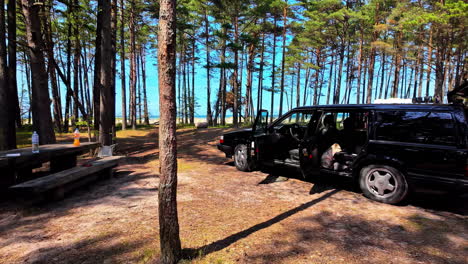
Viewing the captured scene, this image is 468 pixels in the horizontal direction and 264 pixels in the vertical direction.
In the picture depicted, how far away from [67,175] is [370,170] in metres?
5.94

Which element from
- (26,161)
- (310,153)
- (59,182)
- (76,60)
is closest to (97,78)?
(26,161)

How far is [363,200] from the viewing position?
4676 millimetres

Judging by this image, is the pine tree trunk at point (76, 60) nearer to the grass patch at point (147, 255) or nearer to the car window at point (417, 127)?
the grass patch at point (147, 255)

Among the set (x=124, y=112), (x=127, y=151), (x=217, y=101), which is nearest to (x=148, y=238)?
(x=127, y=151)

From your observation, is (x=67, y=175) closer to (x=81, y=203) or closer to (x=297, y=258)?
(x=81, y=203)

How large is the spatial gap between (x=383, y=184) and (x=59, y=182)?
604 centimetres

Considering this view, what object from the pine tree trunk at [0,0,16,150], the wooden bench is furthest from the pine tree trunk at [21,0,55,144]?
the wooden bench

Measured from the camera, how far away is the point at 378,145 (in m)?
4.58

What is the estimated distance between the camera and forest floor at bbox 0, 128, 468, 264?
8.89 feet

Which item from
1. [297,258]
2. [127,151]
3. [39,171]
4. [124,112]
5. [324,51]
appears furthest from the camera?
[324,51]

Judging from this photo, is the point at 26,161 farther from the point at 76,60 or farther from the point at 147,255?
the point at 76,60

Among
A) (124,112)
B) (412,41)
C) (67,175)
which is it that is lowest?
(67,175)

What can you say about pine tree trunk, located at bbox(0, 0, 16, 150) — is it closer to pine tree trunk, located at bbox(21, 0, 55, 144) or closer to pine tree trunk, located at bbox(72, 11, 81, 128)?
pine tree trunk, located at bbox(21, 0, 55, 144)

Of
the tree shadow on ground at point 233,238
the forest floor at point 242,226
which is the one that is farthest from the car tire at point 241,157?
the tree shadow on ground at point 233,238
